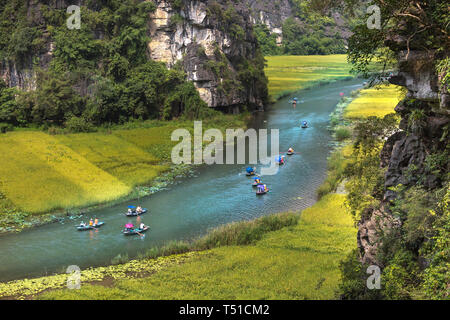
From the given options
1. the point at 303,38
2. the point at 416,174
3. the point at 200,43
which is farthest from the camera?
the point at 303,38

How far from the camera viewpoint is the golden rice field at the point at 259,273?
18.8 m

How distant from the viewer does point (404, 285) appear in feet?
44.3

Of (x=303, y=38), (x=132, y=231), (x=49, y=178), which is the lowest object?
(x=132, y=231)

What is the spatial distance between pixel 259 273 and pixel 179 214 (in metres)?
10.4

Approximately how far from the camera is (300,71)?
92125mm

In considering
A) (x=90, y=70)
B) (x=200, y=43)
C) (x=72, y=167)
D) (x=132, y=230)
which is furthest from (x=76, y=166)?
(x=200, y=43)

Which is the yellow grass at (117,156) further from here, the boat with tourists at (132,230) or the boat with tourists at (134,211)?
the boat with tourists at (132,230)

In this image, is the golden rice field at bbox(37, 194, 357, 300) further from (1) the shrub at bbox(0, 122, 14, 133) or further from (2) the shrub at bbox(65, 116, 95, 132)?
(1) the shrub at bbox(0, 122, 14, 133)

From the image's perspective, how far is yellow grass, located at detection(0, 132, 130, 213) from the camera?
31984 mm

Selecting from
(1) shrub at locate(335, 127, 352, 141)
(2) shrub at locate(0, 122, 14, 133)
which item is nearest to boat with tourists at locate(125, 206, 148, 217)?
(2) shrub at locate(0, 122, 14, 133)

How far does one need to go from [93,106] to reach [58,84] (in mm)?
4177

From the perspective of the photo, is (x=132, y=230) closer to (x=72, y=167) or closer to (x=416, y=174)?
(x=72, y=167)

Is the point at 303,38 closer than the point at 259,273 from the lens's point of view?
No

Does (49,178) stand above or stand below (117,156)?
below
